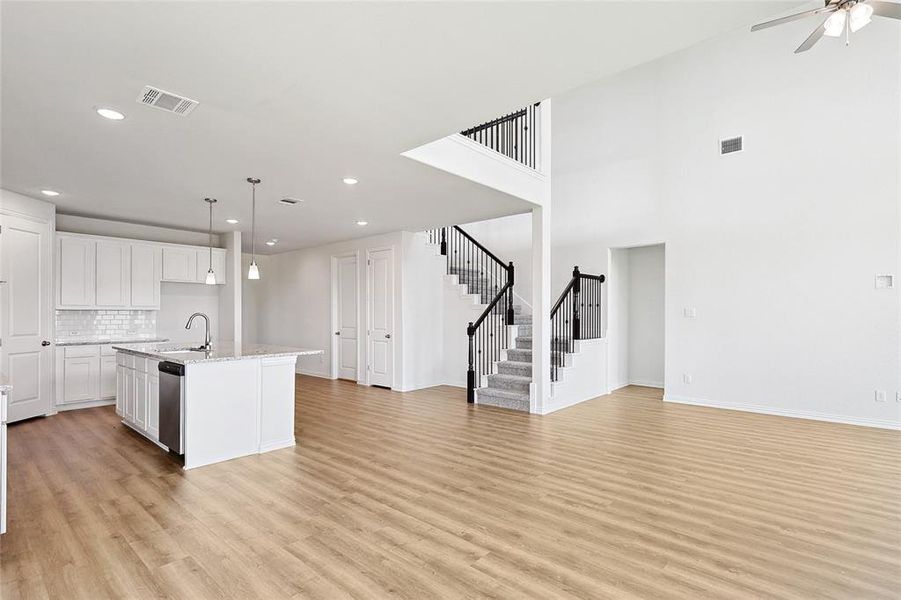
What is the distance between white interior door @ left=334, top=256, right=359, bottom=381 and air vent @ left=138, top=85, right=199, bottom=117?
5.64m

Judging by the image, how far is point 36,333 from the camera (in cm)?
565

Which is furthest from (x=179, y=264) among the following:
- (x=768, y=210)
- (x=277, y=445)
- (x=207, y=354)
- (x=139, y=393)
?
(x=768, y=210)

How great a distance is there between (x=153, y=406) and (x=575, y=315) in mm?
5502

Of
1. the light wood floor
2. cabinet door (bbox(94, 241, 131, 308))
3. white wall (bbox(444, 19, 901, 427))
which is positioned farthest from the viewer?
cabinet door (bbox(94, 241, 131, 308))

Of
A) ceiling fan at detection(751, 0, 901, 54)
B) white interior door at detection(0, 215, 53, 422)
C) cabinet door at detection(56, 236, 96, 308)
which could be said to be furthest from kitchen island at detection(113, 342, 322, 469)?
ceiling fan at detection(751, 0, 901, 54)

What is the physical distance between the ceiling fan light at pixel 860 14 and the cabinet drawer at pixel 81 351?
9022mm

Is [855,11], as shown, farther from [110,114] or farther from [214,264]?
[214,264]

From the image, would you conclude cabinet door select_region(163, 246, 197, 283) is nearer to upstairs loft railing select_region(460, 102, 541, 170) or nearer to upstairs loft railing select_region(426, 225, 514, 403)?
upstairs loft railing select_region(426, 225, 514, 403)

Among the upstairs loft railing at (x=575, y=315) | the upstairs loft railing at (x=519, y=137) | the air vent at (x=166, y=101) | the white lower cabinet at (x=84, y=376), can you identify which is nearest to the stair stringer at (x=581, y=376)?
the upstairs loft railing at (x=575, y=315)

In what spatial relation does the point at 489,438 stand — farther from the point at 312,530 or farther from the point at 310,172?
the point at 310,172

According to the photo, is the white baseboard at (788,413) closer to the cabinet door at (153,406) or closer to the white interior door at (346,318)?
the white interior door at (346,318)

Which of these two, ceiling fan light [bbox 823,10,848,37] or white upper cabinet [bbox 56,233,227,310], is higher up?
ceiling fan light [bbox 823,10,848,37]

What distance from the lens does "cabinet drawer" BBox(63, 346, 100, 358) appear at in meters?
6.30

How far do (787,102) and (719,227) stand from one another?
1772mm
